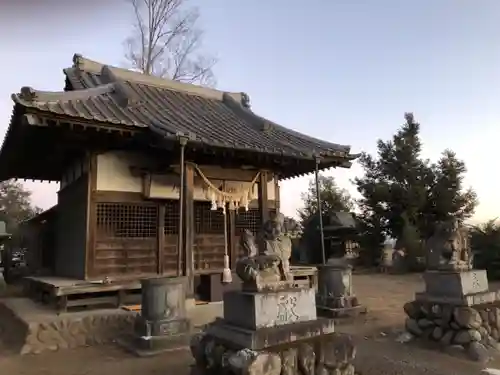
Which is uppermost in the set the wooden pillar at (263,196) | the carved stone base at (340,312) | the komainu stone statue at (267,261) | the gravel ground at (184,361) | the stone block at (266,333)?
the wooden pillar at (263,196)

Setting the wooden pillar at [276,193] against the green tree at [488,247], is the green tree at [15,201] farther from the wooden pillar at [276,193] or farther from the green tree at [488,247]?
the green tree at [488,247]

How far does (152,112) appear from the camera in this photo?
9.26 m

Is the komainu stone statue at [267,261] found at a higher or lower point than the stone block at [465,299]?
higher

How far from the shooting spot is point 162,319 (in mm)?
6285

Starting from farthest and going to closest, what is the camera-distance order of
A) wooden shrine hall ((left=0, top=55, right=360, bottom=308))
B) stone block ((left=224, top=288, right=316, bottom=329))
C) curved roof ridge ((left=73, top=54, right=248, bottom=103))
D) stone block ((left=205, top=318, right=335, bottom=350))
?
curved roof ridge ((left=73, top=54, right=248, bottom=103)), wooden shrine hall ((left=0, top=55, right=360, bottom=308)), stone block ((left=224, top=288, right=316, bottom=329)), stone block ((left=205, top=318, right=335, bottom=350))

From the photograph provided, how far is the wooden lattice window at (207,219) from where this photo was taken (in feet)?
33.3

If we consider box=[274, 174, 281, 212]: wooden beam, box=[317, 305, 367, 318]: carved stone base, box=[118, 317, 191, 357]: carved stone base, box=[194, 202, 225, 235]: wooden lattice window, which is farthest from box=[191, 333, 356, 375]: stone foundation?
box=[274, 174, 281, 212]: wooden beam

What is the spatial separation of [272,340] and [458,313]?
3.70m

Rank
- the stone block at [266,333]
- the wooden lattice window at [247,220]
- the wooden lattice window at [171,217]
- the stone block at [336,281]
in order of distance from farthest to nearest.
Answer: the wooden lattice window at [247,220] < the wooden lattice window at [171,217] < the stone block at [336,281] < the stone block at [266,333]

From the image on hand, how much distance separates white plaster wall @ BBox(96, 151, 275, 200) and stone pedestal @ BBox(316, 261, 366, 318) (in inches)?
140

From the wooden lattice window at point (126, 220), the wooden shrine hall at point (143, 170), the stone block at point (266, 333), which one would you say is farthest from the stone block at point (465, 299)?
the wooden lattice window at point (126, 220)

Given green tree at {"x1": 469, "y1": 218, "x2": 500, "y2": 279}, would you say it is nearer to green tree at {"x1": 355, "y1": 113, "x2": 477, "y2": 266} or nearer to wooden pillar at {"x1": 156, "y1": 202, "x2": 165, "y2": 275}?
green tree at {"x1": 355, "y1": 113, "x2": 477, "y2": 266}

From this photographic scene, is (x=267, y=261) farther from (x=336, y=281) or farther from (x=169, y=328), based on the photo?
(x=336, y=281)

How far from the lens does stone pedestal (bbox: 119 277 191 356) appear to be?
6.15 m
